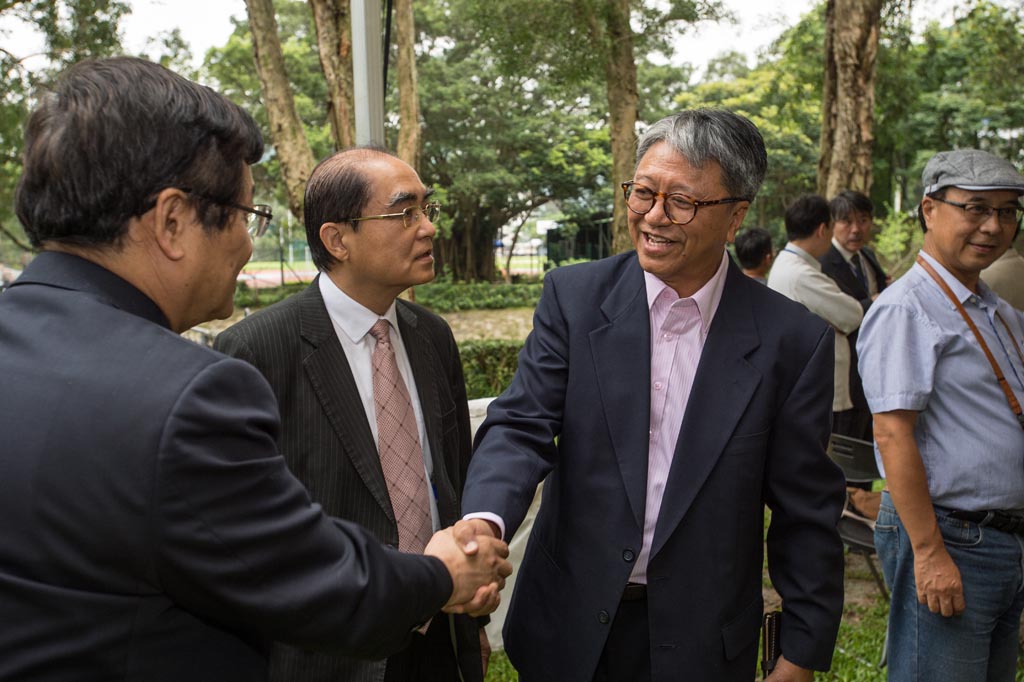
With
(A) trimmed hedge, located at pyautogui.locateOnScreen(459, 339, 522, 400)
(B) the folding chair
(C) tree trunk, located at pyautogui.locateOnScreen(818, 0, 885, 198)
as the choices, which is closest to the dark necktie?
(C) tree trunk, located at pyautogui.locateOnScreen(818, 0, 885, 198)

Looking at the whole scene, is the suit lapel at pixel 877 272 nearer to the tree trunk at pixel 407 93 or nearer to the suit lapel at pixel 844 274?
the suit lapel at pixel 844 274

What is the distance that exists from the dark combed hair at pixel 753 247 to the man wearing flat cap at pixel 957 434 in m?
3.58

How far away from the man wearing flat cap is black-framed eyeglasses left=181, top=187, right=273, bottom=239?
1.81 m

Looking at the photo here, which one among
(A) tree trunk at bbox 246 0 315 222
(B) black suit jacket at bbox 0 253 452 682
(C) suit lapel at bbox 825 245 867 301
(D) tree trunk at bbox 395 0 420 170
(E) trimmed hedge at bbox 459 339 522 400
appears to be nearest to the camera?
(B) black suit jacket at bbox 0 253 452 682

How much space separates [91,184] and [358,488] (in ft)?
3.87

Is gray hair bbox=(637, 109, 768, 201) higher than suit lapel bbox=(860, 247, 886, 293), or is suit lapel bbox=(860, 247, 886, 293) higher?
gray hair bbox=(637, 109, 768, 201)

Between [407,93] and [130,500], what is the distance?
296 inches

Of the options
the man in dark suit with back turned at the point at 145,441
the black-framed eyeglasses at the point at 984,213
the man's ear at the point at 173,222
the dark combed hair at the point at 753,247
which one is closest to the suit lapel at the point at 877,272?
the dark combed hair at the point at 753,247

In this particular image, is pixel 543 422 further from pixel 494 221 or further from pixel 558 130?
pixel 494 221

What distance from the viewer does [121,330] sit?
1309 millimetres

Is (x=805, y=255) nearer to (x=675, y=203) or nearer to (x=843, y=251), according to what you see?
(x=843, y=251)

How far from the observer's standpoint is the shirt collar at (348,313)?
2.49 metres

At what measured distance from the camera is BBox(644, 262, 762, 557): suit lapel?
203 cm

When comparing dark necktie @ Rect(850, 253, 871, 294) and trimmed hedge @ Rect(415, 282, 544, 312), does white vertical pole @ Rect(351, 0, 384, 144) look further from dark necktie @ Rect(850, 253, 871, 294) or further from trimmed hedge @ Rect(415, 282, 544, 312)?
trimmed hedge @ Rect(415, 282, 544, 312)
